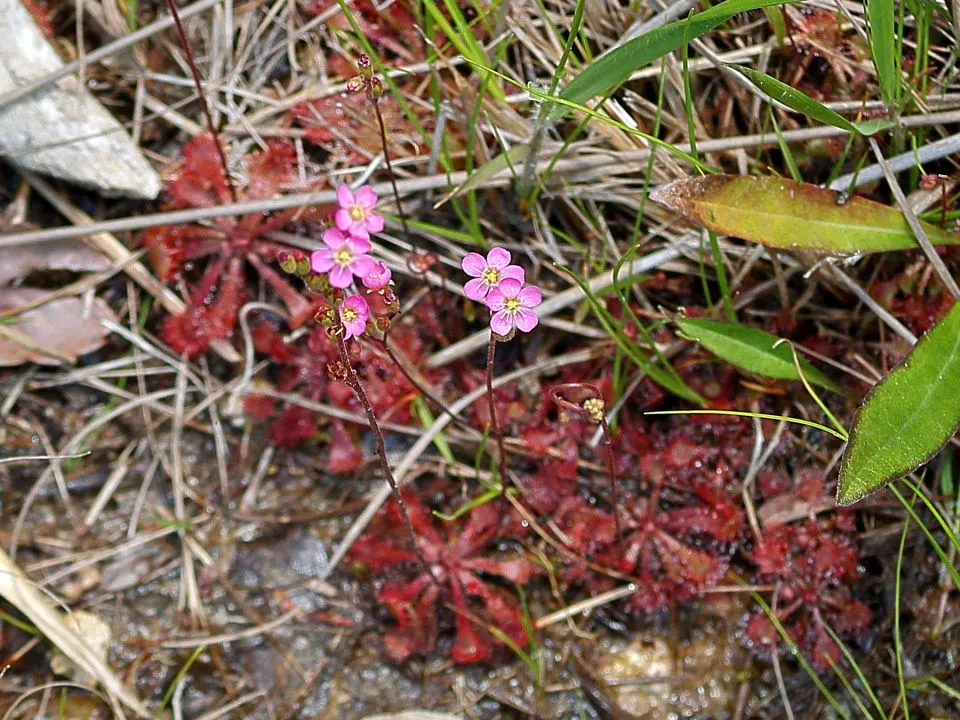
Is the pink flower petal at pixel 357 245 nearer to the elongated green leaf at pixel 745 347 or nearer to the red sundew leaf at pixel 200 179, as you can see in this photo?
the elongated green leaf at pixel 745 347

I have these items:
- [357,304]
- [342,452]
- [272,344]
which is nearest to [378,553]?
[342,452]

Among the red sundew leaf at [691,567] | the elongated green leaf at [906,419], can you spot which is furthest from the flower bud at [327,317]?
the red sundew leaf at [691,567]

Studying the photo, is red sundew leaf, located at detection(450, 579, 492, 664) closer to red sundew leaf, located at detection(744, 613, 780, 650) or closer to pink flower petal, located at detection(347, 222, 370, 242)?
red sundew leaf, located at detection(744, 613, 780, 650)

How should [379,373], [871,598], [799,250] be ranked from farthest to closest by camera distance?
1. [379,373]
2. [871,598]
3. [799,250]

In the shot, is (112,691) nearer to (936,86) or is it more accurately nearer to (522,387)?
(522,387)

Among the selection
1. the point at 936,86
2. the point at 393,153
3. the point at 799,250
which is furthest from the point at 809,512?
the point at 393,153

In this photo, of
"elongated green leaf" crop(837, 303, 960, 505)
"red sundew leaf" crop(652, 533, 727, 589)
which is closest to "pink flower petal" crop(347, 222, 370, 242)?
"elongated green leaf" crop(837, 303, 960, 505)
